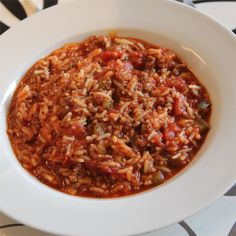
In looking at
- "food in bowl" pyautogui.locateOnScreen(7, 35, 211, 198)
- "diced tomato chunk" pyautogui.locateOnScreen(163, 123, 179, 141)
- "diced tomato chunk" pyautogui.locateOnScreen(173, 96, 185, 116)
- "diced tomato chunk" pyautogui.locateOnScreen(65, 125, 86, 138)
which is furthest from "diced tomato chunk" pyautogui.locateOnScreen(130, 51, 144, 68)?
"diced tomato chunk" pyautogui.locateOnScreen(65, 125, 86, 138)

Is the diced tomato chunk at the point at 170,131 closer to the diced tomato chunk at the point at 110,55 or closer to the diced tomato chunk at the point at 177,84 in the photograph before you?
the diced tomato chunk at the point at 177,84

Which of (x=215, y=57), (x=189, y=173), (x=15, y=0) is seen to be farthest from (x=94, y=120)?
(x=15, y=0)

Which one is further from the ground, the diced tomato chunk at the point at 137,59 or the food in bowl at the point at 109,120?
the diced tomato chunk at the point at 137,59

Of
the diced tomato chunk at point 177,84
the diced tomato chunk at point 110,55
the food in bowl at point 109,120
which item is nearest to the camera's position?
the food in bowl at point 109,120

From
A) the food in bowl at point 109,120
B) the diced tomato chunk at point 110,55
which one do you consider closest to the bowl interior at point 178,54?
the food in bowl at point 109,120

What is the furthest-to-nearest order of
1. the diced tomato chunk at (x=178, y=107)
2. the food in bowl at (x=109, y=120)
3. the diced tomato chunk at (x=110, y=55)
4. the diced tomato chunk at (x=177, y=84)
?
the diced tomato chunk at (x=110, y=55), the diced tomato chunk at (x=177, y=84), the diced tomato chunk at (x=178, y=107), the food in bowl at (x=109, y=120)

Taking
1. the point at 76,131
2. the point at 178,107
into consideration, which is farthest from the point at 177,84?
the point at 76,131

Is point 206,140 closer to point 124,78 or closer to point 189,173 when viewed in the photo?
point 189,173

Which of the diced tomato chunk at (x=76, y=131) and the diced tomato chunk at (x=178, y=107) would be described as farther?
the diced tomato chunk at (x=178, y=107)

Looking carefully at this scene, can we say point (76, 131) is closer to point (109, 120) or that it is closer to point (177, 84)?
point (109, 120)
